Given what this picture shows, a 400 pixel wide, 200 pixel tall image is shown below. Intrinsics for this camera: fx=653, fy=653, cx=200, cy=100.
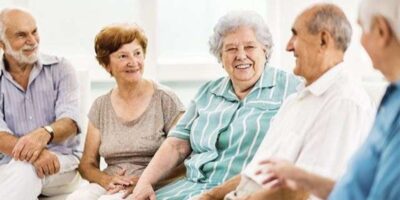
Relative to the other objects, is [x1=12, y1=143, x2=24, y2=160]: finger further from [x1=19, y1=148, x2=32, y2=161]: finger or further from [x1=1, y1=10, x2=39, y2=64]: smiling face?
[x1=1, y1=10, x2=39, y2=64]: smiling face

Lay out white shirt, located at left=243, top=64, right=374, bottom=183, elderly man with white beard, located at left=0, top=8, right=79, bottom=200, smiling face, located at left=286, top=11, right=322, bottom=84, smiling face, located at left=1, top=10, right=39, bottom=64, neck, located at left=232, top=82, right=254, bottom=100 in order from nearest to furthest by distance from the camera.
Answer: white shirt, located at left=243, top=64, right=374, bottom=183, smiling face, located at left=286, top=11, right=322, bottom=84, neck, located at left=232, top=82, right=254, bottom=100, elderly man with white beard, located at left=0, top=8, right=79, bottom=200, smiling face, located at left=1, top=10, right=39, bottom=64

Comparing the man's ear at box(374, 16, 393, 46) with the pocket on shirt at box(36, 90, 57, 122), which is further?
the pocket on shirt at box(36, 90, 57, 122)

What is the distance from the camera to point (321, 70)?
78.5 inches

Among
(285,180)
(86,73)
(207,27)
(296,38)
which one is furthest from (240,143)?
(207,27)

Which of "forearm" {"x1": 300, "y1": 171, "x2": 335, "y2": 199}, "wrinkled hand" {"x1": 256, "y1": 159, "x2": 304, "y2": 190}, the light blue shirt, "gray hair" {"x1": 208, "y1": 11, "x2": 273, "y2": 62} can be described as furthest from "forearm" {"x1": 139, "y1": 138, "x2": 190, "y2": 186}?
the light blue shirt

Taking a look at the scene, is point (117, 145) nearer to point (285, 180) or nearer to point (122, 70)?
point (122, 70)

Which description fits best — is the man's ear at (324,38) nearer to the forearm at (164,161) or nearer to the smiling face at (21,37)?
the forearm at (164,161)

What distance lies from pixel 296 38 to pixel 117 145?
112 centimetres

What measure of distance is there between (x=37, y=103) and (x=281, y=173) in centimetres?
175

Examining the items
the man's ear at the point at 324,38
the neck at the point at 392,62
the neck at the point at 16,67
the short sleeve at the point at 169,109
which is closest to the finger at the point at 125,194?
the short sleeve at the point at 169,109

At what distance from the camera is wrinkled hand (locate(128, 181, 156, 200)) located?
259cm

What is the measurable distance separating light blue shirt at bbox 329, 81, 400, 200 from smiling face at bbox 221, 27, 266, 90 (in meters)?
1.20

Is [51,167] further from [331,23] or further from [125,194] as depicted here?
[331,23]

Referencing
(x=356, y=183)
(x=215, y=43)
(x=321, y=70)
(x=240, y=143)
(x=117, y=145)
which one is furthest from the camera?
(x=117, y=145)
